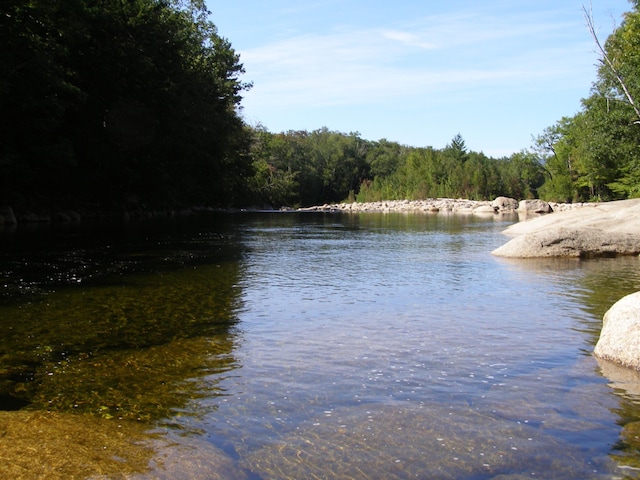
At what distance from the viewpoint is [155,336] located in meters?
9.16

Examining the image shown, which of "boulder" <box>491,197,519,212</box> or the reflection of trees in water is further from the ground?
"boulder" <box>491,197,519,212</box>

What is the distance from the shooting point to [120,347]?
844 cm

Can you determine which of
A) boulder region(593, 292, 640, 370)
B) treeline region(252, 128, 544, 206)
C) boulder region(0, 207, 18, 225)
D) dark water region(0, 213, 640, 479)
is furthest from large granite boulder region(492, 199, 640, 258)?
treeline region(252, 128, 544, 206)

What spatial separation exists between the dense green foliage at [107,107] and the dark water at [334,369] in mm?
16996

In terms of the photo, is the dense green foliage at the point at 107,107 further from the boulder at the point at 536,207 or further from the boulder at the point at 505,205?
the boulder at the point at 505,205

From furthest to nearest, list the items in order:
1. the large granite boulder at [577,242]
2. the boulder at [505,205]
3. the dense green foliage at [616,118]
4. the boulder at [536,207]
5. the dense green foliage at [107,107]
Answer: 1. the boulder at [505,205]
2. the boulder at [536,207]
3. the dense green foliage at [616,118]
4. the dense green foliage at [107,107]
5. the large granite boulder at [577,242]

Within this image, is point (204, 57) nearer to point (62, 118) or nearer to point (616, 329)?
point (62, 118)

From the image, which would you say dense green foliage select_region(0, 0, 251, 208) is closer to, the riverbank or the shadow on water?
the shadow on water

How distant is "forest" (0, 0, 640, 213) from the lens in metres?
29.2

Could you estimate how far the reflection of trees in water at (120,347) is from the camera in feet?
20.9

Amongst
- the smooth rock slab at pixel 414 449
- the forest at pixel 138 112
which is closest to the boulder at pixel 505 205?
the forest at pixel 138 112

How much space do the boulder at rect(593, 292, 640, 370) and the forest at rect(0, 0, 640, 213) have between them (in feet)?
39.4

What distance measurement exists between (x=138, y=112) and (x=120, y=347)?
3748 cm

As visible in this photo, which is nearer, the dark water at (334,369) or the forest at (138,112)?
the dark water at (334,369)
